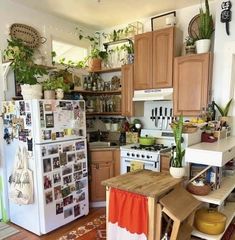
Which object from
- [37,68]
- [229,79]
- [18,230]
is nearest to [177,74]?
[229,79]

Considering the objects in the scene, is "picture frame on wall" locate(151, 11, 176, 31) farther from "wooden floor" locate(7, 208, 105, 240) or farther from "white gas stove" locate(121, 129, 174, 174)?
"wooden floor" locate(7, 208, 105, 240)

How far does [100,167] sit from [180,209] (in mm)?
1754

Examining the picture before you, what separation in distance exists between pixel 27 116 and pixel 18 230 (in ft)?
4.53

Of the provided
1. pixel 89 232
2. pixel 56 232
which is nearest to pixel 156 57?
pixel 89 232

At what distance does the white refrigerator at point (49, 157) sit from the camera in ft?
8.14

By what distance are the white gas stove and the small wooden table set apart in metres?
0.79

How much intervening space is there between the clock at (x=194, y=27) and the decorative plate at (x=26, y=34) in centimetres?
205

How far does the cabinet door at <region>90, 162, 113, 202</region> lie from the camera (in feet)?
10.6

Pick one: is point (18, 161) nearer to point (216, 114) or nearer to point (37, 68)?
point (37, 68)

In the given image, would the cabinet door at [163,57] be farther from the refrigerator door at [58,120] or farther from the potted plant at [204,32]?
the refrigerator door at [58,120]

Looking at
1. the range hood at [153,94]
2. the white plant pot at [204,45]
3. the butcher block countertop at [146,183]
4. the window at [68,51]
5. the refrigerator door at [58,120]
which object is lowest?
the butcher block countertop at [146,183]

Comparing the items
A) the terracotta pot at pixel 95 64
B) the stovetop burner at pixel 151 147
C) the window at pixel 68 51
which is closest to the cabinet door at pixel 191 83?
the stovetop burner at pixel 151 147

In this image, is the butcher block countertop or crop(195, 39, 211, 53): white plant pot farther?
crop(195, 39, 211, 53): white plant pot

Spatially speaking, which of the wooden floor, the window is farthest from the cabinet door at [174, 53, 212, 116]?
the wooden floor
